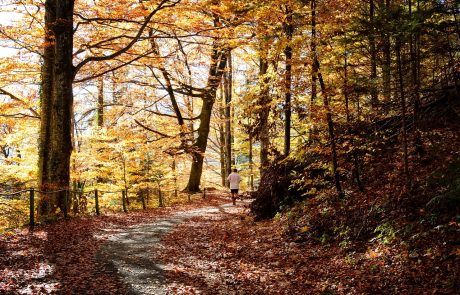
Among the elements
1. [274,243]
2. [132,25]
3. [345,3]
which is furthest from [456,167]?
[132,25]

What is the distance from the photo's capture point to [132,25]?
1559 centimetres

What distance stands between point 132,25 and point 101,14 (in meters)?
2.33

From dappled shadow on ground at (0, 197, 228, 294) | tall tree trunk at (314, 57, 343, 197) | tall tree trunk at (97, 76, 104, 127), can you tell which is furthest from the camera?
tall tree trunk at (97, 76, 104, 127)

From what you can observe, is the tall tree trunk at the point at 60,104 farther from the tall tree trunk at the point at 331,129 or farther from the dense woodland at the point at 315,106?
the tall tree trunk at the point at 331,129

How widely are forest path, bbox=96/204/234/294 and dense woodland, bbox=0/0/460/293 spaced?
2.90 m

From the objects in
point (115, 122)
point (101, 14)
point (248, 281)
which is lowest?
point (248, 281)

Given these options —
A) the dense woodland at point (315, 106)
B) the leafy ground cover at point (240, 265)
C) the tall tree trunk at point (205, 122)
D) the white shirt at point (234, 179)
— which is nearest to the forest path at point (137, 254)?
the leafy ground cover at point (240, 265)

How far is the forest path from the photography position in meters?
6.54

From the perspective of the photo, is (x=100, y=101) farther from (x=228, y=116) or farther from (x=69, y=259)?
(x=69, y=259)

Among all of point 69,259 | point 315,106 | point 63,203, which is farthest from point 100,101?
point 315,106

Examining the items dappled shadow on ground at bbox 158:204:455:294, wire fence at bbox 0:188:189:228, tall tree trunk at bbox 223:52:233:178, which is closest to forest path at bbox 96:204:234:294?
dappled shadow on ground at bbox 158:204:455:294

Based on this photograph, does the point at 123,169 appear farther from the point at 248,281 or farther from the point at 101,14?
the point at 248,281

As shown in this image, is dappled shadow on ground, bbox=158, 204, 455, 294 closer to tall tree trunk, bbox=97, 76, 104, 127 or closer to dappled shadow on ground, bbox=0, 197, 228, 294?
dappled shadow on ground, bbox=0, 197, 228, 294

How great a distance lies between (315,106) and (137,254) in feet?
18.0
